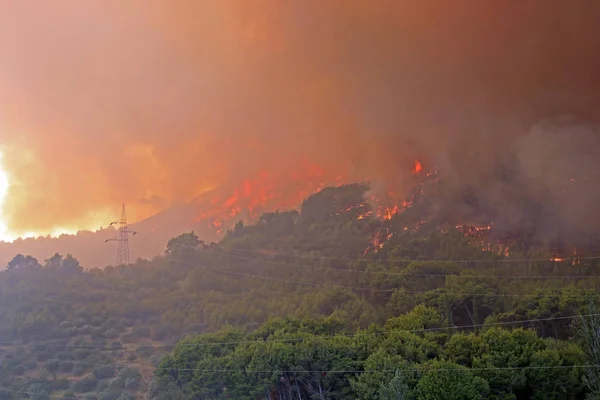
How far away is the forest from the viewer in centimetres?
3569

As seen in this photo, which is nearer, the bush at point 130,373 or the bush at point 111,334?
the bush at point 130,373

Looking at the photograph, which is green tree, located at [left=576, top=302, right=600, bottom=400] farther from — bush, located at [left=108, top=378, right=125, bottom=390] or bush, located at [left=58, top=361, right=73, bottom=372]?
bush, located at [left=58, top=361, right=73, bottom=372]

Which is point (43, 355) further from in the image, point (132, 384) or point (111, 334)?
A: point (132, 384)

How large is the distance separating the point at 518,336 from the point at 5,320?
234ft

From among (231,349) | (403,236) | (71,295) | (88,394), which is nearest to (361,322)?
(231,349)

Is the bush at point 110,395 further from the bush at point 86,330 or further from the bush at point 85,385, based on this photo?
the bush at point 86,330

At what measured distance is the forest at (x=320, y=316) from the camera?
3569 cm

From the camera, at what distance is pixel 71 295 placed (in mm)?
86562

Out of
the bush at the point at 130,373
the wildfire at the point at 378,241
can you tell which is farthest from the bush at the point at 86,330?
the wildfire at the point at 378,241

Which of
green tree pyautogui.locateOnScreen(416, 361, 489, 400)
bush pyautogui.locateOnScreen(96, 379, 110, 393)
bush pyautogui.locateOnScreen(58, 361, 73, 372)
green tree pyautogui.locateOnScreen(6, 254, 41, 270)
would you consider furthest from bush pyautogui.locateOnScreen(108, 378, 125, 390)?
green tree pyautogui.locateOnScreen(6, 254, 41, 270)

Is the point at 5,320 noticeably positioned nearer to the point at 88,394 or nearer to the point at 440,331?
the point at 88,394

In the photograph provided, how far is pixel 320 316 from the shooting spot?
56.8m

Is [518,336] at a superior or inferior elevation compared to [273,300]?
inferior

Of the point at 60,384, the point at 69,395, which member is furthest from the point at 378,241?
the point at 69,395
